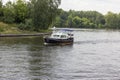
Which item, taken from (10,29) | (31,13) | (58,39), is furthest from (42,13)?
(58,39)

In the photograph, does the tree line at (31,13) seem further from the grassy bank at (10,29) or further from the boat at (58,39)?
the boat at (58,39)

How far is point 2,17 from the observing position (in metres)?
130

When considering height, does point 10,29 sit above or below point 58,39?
above

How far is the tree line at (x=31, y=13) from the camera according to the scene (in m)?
123

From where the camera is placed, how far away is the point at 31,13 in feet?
407

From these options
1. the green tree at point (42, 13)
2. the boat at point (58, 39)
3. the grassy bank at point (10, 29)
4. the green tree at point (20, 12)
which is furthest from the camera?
the green tree at point (20, 12)

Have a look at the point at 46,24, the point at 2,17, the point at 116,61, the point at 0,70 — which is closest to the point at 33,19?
the point at 46,24

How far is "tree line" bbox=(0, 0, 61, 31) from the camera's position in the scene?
12275 centimetres

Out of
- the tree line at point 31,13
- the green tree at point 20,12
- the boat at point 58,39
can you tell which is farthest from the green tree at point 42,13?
the boat at point 58,39

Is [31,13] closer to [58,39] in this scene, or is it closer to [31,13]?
[31,13]

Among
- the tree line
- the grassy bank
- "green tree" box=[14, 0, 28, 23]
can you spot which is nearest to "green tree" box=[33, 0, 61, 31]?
the tree line

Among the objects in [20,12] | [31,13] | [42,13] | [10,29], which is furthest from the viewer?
[20,12]

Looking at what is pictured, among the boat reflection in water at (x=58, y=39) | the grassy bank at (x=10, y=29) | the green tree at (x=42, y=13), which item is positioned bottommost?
the boat reflection in water at (x=58, y=39)

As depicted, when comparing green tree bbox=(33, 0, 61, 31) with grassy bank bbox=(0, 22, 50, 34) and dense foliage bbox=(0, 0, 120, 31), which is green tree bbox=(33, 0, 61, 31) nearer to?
dense foliage bbox=(0, 0, 120, 31)
